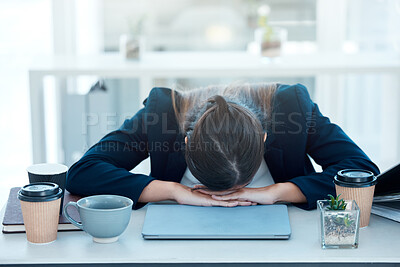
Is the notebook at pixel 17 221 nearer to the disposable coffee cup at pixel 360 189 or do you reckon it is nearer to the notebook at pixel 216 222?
the notebook at pixel 216 222

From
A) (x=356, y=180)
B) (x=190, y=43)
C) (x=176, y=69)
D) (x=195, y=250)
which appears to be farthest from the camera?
(x=190, y=43)

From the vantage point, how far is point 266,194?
4.22 feet

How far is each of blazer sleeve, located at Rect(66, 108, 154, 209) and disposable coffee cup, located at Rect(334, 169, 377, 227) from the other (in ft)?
1.46

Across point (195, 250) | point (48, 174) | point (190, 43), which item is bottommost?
point (195, 250)

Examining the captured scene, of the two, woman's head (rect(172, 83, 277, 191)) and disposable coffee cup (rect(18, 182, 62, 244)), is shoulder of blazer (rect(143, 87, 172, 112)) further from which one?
disposable coffee cup (rect(18, 182, 62, 244))

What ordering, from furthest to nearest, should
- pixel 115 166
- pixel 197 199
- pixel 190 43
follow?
pixel 190 43, pixel 115 166, pixel 197 199

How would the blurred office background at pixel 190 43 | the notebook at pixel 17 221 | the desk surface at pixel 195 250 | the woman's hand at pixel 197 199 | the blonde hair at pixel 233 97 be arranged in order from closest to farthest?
the desk surface at pixel 195 250
the notebook at pixel 17 221
the woman's hand at pixel 197 199
the blonde hair at pixel 233 97
the blurred office background at pixel 190 43

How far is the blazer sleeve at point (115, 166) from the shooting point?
1328mm

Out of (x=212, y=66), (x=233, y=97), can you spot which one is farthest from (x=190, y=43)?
(x=233, y=97)

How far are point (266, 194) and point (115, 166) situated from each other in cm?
41

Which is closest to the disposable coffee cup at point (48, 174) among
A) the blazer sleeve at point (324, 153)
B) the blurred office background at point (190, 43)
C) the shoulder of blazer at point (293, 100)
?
the blazer sleeve at point (324, 153)

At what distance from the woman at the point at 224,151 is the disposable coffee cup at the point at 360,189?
13 cm

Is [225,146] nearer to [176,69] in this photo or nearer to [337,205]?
[337,205]

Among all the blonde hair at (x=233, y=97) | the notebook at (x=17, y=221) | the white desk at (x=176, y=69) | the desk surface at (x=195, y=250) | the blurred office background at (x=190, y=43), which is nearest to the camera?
the desk surface at (x=195, y=250)
